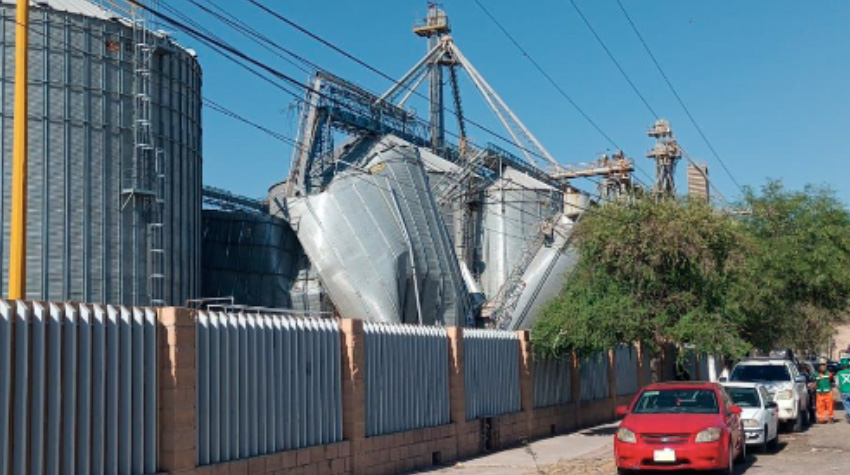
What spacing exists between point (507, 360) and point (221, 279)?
25.3 m

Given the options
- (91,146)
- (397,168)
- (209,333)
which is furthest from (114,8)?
(209,333)

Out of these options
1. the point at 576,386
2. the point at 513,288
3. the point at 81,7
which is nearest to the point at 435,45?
the point at 513,288

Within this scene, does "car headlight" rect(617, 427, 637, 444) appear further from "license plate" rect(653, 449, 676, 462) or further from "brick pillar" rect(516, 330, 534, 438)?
"brick pillar" rect(516, 330, 534, 438)

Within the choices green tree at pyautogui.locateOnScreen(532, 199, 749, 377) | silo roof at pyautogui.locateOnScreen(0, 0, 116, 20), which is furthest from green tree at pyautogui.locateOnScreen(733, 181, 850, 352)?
silo roof at pyautogui.locateOnScreen(0, 0, 116, 20)

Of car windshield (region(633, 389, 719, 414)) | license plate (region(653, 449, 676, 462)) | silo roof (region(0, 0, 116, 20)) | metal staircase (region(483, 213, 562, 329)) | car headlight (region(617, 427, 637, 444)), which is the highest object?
silo roof (region(0, 0, 116, 20))

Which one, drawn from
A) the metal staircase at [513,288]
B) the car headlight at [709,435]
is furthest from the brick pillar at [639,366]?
the car headlight at [709,435]

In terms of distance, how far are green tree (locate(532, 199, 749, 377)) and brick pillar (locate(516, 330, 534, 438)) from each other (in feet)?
1.40

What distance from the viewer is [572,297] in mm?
26484

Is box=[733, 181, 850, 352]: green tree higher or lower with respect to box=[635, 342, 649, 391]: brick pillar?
higher

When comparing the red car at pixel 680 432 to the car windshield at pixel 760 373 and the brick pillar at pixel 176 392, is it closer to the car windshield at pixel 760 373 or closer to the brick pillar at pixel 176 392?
the brick pillar at pixel 176 392

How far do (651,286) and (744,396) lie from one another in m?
5.49

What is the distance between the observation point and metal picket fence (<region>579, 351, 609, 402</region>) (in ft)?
97.5

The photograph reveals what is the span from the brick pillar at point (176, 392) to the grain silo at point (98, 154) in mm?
19786

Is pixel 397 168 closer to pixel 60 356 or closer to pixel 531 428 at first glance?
pixel 531 428
